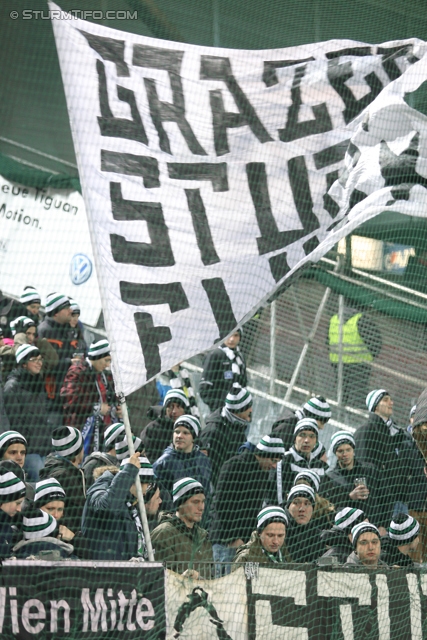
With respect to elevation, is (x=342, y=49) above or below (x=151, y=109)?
above

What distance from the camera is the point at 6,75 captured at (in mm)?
12086

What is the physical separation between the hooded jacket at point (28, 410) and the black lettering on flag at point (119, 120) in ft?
7.44

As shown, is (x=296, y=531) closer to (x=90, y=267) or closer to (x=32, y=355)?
(x=32, y=355)

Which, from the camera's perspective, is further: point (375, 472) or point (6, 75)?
point (6, 75)

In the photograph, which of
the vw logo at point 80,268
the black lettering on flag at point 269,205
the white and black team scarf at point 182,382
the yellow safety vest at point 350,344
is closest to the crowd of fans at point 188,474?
the white and black team scarf at point 182,382

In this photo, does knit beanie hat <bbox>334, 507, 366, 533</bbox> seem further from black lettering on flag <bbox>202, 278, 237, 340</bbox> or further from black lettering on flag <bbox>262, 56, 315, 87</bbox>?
black lettering on flag <bbox>262, 56, 315, 87</bbox>

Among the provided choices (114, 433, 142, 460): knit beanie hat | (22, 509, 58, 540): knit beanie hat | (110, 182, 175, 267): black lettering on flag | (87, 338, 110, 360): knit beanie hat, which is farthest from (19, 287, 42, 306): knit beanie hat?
(22, 509, 58, 540): knit beanie hat

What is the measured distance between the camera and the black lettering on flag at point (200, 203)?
6.49 m

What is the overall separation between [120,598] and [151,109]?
2573 mm

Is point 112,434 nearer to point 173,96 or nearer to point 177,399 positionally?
point 177,399

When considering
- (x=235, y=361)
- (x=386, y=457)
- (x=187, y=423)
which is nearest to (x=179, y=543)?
(x=187, y=423)

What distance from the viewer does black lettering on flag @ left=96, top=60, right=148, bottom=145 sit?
20.6 feet

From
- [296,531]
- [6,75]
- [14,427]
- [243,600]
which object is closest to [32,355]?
[14,427]

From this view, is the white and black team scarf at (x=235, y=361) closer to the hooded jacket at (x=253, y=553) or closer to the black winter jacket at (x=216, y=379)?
the black winter jacket at (x=216, y=379)
